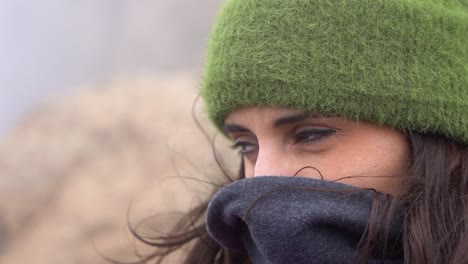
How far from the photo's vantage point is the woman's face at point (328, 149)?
1.42 meters

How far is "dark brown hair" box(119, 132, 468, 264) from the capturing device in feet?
4.35

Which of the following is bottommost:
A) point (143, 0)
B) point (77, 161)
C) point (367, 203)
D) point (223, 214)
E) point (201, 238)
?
point (77, 161)

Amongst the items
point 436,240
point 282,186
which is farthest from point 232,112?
point 436,240

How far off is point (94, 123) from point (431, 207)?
3.24 meters

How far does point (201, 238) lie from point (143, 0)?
11.0 ft

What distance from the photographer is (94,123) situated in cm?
441

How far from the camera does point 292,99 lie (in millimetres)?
1437

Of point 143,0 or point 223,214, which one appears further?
point 143,0

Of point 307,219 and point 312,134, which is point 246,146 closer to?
point 312,134

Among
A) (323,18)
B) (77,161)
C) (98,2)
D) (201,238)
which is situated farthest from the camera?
(98,2)

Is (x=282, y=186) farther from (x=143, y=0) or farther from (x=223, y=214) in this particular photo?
(x=143, y=0)

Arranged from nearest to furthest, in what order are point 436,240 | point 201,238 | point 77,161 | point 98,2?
point 436,240, point 201,238, point 77,161, point 98,2

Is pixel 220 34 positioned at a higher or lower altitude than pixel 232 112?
higher

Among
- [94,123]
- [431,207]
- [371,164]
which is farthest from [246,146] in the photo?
[94,123]
